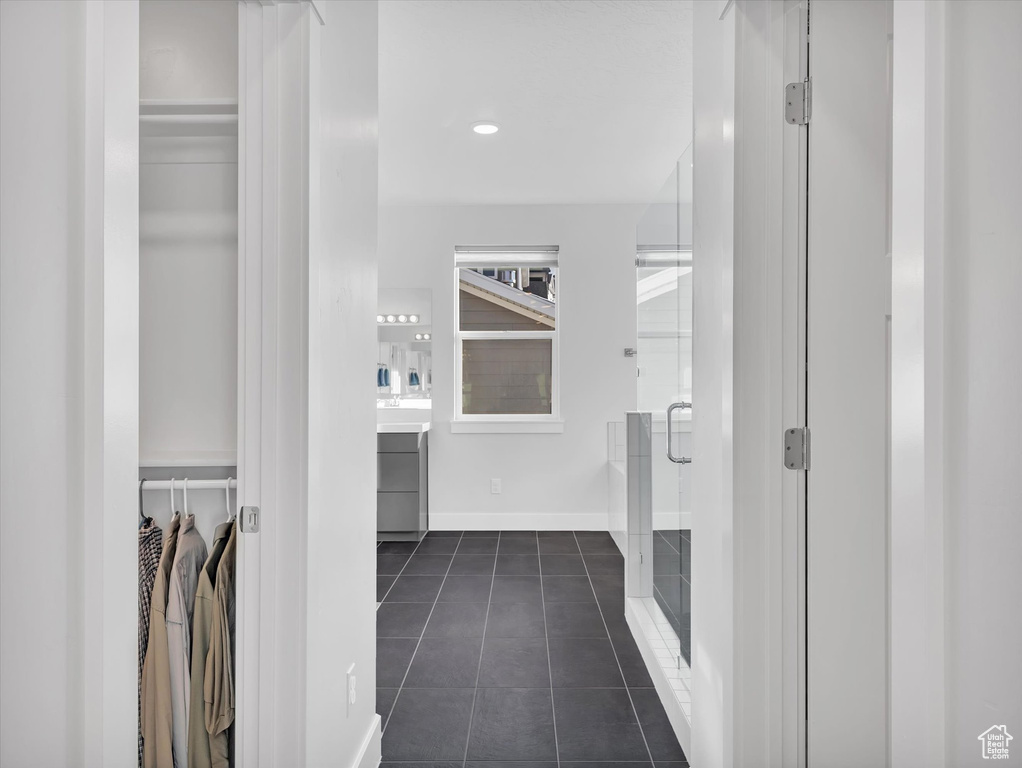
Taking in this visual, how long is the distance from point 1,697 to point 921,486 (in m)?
0.84

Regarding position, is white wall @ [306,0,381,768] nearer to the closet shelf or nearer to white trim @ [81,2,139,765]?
the closet shelf

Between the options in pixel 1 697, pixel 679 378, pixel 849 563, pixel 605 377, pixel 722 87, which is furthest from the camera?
pixel 605 377

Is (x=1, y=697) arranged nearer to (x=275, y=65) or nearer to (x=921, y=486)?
(x=921, y=486)

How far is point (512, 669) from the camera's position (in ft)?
7.86

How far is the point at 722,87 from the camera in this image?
4.51 feet

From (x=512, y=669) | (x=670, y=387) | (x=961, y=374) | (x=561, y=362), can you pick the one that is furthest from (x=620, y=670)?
(x=561, y=362)

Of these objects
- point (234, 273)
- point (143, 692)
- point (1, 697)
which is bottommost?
point (143, 692)

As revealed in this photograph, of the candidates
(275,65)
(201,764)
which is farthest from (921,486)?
(201,764)

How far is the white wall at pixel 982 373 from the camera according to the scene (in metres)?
0.55

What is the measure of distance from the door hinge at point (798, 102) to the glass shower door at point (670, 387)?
2.84 feet

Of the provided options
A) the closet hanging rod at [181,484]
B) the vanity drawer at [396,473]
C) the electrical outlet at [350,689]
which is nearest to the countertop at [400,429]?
the vanity drawer at [396,473]

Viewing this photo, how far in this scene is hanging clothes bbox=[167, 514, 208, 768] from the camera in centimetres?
136

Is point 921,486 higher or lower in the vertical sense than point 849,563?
higher

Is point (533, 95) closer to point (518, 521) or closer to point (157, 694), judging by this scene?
point (157, 694)
